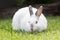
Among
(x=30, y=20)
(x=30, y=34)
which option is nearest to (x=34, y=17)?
(x=30, y=20)

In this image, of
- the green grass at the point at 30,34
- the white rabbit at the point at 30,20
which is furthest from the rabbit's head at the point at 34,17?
the green grass at the point at 30,34

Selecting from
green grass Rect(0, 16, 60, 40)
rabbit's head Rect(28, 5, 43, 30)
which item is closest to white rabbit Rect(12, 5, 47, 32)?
rabbit's head Rect(28, 5, 43, 30)

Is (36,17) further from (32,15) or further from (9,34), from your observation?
(9,34)

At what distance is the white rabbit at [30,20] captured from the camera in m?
6.98

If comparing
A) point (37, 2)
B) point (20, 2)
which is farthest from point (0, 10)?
point (37, 2)

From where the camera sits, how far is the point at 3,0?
1230 cm

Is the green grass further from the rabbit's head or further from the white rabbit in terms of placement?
the rabbit's head

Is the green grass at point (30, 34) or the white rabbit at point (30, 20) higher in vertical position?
the white rabbit at point (30, 20)

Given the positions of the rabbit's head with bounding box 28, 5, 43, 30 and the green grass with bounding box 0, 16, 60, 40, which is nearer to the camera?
the green grass with bounding box 0, 16, 60, 40

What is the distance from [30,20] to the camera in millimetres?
7039

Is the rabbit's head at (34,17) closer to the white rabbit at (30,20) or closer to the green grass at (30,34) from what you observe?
the white rabbit at (30,20)

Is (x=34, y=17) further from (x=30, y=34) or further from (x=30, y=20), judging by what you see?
(x=30, y=34)

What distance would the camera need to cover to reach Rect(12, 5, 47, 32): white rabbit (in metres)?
6.98

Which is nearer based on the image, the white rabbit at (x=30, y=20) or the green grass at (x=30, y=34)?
the green grass at (x=30, y=34)
